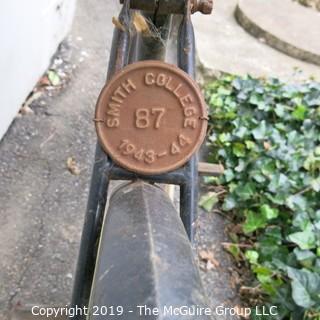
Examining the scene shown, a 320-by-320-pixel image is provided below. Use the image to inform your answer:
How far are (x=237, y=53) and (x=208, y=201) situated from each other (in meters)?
0.97

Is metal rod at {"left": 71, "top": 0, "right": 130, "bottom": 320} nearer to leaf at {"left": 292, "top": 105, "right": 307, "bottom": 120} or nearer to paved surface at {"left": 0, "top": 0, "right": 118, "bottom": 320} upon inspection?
paved surface at {"left": 0, "top": 0, "right": 118, "bottom": 320}

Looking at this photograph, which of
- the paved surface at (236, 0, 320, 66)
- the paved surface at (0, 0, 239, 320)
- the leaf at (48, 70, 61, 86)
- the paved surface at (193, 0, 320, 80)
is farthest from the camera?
the paved surface at (236, 0, 320, 66)

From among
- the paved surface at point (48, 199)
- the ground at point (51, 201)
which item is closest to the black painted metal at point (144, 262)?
the paved surface at point (48, 199)

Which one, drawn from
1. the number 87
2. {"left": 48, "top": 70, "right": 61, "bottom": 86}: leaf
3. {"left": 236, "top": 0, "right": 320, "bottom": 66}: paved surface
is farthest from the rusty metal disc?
{"left": 236, "top": 0, "right": 320, "bottom": 66}: paved surface

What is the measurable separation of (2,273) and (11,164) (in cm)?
48

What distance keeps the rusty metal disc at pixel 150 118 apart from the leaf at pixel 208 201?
3.46 feet

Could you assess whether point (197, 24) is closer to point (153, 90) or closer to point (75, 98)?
point (75, 98)

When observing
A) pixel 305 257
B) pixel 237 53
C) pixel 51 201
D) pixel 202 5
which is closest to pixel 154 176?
pixel 202 5

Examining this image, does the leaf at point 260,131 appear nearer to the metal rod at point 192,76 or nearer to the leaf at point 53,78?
the leaf at point 53,78

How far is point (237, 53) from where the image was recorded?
2.60m

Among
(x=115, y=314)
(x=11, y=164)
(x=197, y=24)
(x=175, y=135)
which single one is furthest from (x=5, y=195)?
(x=197, y=24)

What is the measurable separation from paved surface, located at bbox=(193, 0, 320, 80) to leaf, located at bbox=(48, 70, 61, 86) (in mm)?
622

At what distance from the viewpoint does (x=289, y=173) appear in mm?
1896

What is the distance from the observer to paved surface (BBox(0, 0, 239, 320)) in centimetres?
153
